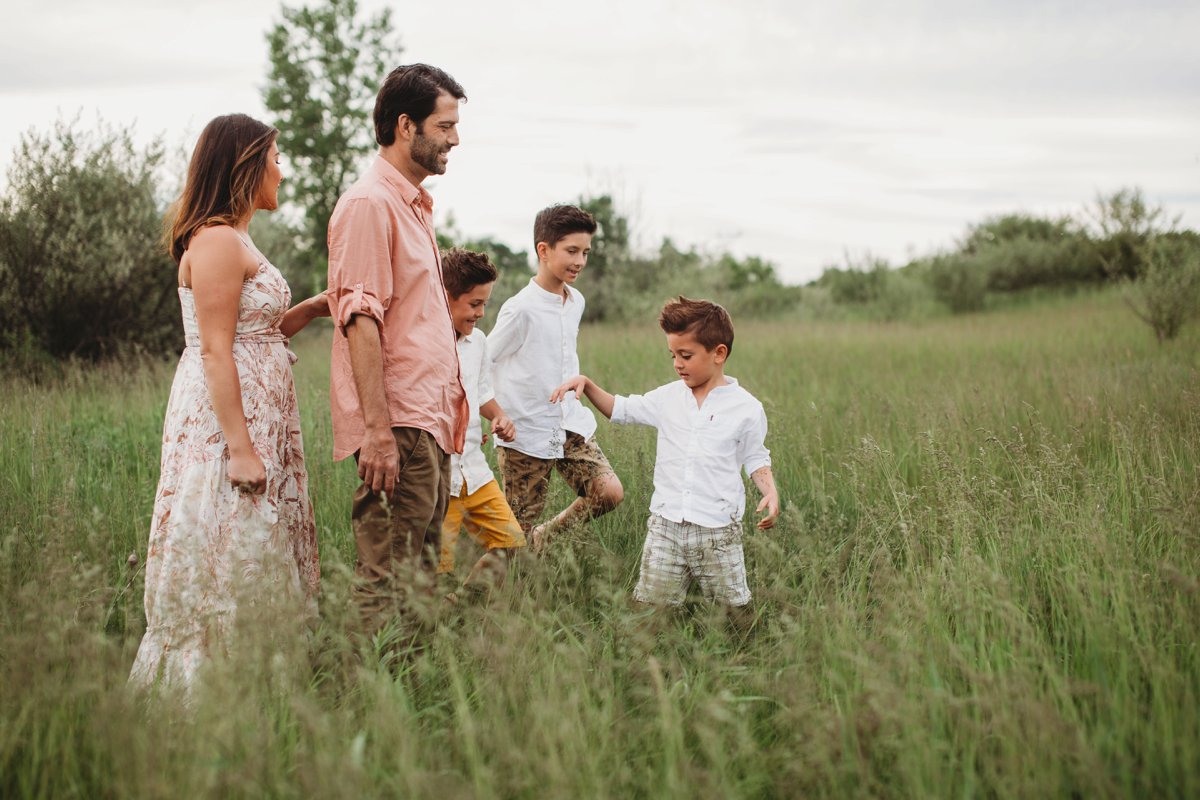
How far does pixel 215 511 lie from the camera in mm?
2994

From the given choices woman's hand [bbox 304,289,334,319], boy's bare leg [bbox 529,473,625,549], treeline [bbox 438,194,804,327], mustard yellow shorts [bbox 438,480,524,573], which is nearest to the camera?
woman's hand [bbox 304,289,334,319]

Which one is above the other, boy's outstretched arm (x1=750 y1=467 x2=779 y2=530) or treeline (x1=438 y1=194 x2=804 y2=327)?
treeline (x1=438 y1=194 x2=804 y2=327)

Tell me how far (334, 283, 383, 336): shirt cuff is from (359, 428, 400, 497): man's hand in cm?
39

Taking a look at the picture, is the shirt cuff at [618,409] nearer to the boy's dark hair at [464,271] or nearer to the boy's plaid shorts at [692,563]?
the boy's plaid shorts at [692,563]

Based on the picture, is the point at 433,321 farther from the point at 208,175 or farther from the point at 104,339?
the point at 104,339

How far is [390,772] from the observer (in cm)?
232

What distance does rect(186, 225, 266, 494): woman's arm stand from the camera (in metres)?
2.91

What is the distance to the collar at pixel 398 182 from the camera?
312 cm

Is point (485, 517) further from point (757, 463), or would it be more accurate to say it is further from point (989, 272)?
point (989, 272)

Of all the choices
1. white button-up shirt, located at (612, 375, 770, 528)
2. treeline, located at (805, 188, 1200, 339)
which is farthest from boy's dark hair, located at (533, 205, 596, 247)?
treeline, located at (805, 188, 1200, 339)

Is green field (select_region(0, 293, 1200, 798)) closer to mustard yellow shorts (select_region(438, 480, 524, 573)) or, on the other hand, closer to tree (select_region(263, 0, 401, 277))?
mustard yellow shorts (select_region(438, 480, 524, 573))

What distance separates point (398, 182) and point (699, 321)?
4.48 feet

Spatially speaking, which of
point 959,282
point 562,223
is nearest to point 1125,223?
point 959,282

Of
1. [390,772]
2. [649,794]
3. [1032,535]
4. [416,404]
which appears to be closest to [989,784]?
[649,794]
